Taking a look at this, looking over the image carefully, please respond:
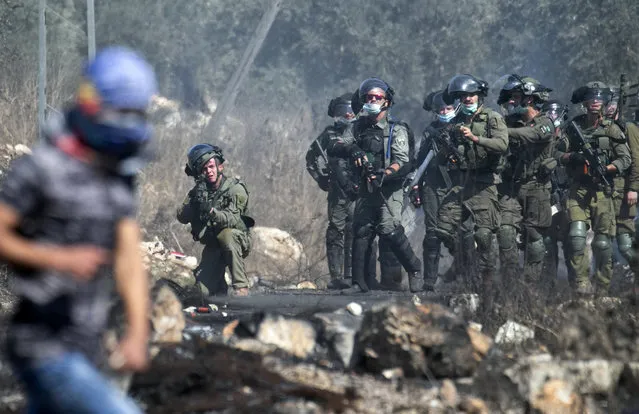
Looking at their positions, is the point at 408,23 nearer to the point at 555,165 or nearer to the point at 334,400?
the point at 555,165

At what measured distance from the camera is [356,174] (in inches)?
472

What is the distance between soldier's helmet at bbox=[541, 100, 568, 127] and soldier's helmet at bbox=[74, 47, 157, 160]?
9112 millimetres

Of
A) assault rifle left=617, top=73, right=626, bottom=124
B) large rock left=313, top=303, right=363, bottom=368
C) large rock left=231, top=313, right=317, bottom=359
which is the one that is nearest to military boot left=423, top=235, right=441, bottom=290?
assault rifle left=617, top=73, right=626, bottom=124

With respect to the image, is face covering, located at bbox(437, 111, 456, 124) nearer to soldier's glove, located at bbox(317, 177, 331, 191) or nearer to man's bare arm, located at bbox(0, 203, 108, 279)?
soldier's glove, located at bbox(317, 177, 331, 191)

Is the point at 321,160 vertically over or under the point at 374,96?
under

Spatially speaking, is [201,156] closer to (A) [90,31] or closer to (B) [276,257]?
(A) [90,31]

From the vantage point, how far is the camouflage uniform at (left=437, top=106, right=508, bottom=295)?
1055 centimetres

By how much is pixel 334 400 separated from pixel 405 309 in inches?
43.2

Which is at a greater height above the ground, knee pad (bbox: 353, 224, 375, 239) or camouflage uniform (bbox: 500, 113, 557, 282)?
camouflage uniform (bbox: 500, 113, 557, 282)

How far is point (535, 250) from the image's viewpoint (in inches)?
433

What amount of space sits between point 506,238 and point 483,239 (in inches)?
10.5

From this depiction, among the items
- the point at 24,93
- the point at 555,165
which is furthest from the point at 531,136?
the point at 24,93

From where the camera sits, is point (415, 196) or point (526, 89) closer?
point (526, 89)

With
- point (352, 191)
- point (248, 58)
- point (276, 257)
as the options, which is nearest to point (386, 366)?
point (352, 191)
